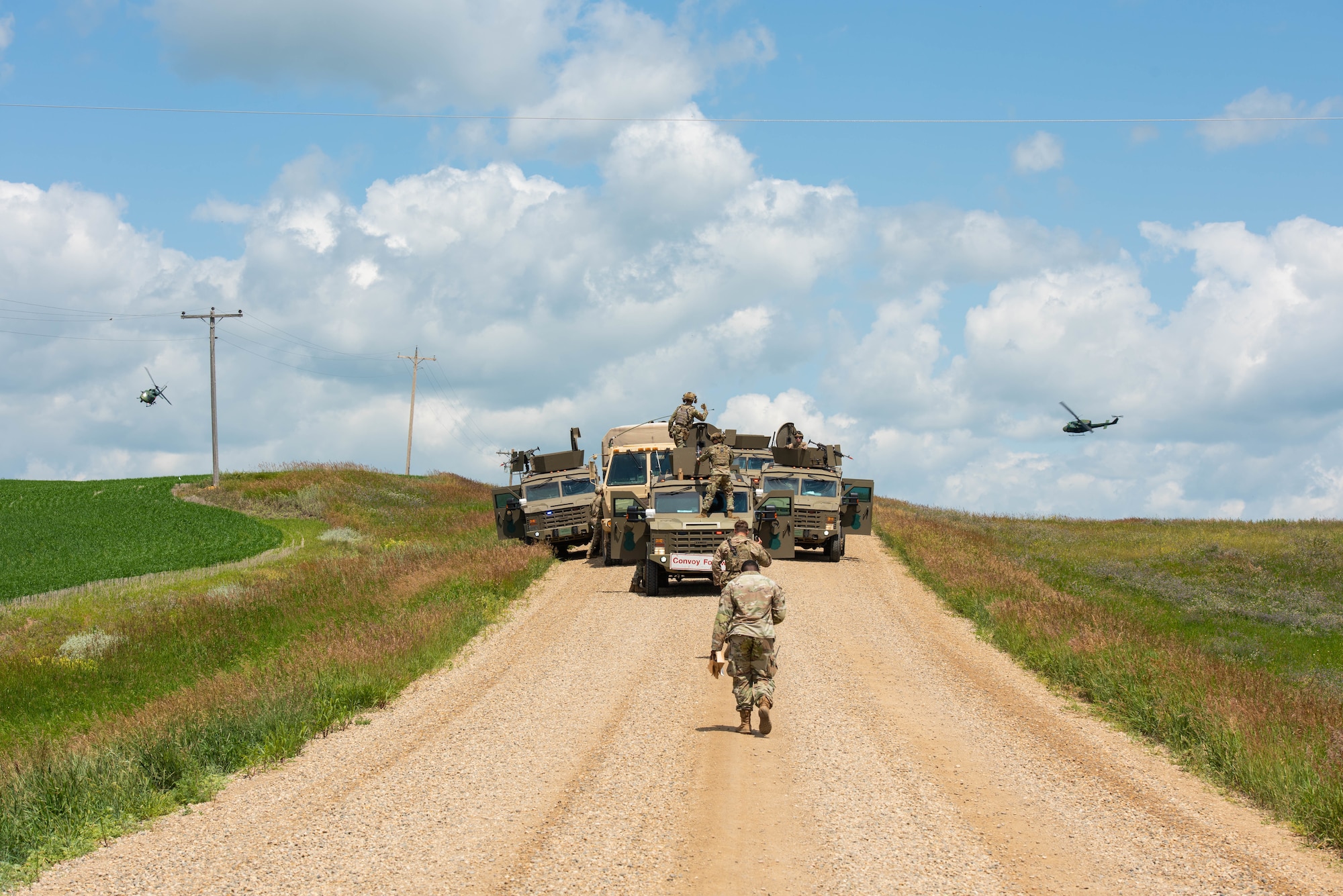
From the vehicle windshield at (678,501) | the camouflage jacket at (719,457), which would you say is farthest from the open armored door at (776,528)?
the vehicle windshield at (678,501)

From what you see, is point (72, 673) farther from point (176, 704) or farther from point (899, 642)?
point (899, 642)

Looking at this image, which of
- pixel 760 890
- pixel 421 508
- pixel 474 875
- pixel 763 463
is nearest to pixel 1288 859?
pixel 760 890

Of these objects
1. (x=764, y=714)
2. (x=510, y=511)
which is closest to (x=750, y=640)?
(x=764, y=714)

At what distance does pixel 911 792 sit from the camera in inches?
348

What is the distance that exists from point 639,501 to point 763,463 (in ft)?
25.2

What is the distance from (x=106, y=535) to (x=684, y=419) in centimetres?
2329

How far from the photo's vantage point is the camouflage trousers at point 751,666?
11.1 metres

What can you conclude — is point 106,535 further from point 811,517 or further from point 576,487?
point 811,517

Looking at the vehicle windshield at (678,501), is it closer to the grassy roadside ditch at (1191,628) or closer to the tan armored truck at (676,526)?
the tan armored truck at (676,526)

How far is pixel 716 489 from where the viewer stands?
2223 centimetres

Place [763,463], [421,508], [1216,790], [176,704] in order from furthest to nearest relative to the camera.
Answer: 1. [421,508]
2. [763,463]
3. [176,704]
4. [1216,790]

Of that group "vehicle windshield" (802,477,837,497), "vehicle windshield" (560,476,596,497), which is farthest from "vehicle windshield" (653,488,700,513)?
"vehicle windshield" (802,477,837,497)

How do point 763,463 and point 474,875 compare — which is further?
point 763,463

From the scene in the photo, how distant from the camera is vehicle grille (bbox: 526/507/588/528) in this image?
→ 27.7 metres
